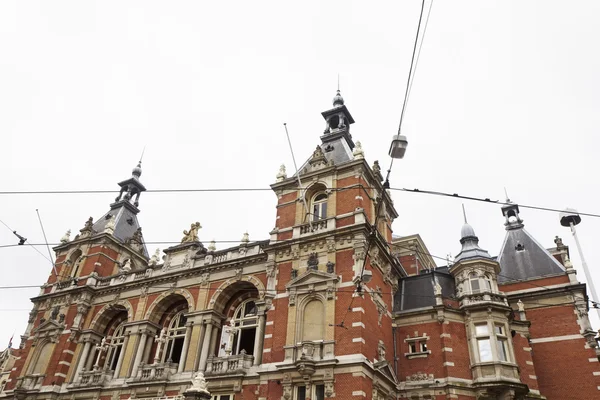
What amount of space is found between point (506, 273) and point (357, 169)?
45.3ft

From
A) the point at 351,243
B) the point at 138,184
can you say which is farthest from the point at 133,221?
the point at 351,243

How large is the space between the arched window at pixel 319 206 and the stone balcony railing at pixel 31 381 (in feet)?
67.4

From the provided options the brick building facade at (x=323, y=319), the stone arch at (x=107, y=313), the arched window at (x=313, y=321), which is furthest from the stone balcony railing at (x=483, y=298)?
the stone arch at (x=107, y=313)

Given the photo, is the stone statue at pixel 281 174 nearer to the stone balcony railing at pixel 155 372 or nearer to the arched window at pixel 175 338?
the arched window at pixel 175 338

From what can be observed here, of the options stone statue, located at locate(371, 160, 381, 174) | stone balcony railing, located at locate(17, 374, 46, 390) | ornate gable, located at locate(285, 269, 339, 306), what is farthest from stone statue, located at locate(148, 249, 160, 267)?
stone statue, located at locate(371, 160, 381, 174)

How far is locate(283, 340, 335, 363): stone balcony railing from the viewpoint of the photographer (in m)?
21.5

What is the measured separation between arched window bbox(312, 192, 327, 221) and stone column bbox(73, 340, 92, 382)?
1761cm

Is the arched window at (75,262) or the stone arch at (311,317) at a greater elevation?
the arched window at (75,262)

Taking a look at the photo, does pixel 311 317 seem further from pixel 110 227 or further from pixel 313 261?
pixel 110 227

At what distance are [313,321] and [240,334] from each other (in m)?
5.77

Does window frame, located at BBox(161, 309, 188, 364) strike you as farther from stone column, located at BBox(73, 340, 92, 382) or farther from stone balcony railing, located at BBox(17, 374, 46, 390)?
stone balcony railing, located at BBox(17, 374, 46, 390)

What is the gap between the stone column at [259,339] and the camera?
24.3 metres

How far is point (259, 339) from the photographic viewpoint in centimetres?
2505

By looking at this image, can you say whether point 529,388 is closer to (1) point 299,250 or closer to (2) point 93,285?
(1) point 299,250
